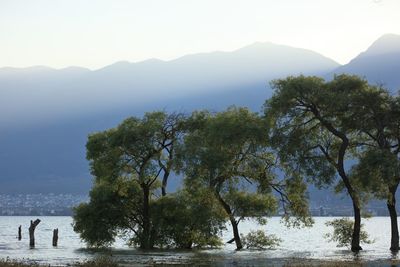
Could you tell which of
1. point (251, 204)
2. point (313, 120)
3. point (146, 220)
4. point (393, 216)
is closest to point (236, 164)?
point (251, 204)

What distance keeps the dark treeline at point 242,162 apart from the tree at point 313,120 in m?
0.10

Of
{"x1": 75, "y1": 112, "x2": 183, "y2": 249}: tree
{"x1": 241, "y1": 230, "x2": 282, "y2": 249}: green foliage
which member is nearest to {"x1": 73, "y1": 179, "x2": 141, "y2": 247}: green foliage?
{"x1": 75, "y1": 112, "x2": 183, "y2": 249}: tree

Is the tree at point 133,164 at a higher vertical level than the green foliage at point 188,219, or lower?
higher

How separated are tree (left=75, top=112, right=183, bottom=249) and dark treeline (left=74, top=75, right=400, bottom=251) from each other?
0.40 feet

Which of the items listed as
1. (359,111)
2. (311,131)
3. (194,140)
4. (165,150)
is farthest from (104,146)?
(359,111)

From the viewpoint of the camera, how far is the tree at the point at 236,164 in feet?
221

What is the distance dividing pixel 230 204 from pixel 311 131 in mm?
13575

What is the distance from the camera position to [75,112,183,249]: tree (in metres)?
74.6

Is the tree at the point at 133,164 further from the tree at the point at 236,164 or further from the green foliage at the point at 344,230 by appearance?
the green foliage at the point at 344,230

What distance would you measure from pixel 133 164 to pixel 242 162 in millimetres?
13058

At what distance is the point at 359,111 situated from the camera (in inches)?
2478

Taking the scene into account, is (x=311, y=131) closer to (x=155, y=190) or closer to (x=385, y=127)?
(x=385, y=127)

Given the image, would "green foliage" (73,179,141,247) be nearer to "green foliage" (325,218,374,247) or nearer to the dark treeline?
the dark treeline

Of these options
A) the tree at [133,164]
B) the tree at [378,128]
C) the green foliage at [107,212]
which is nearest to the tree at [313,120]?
the tree at [378,128]
